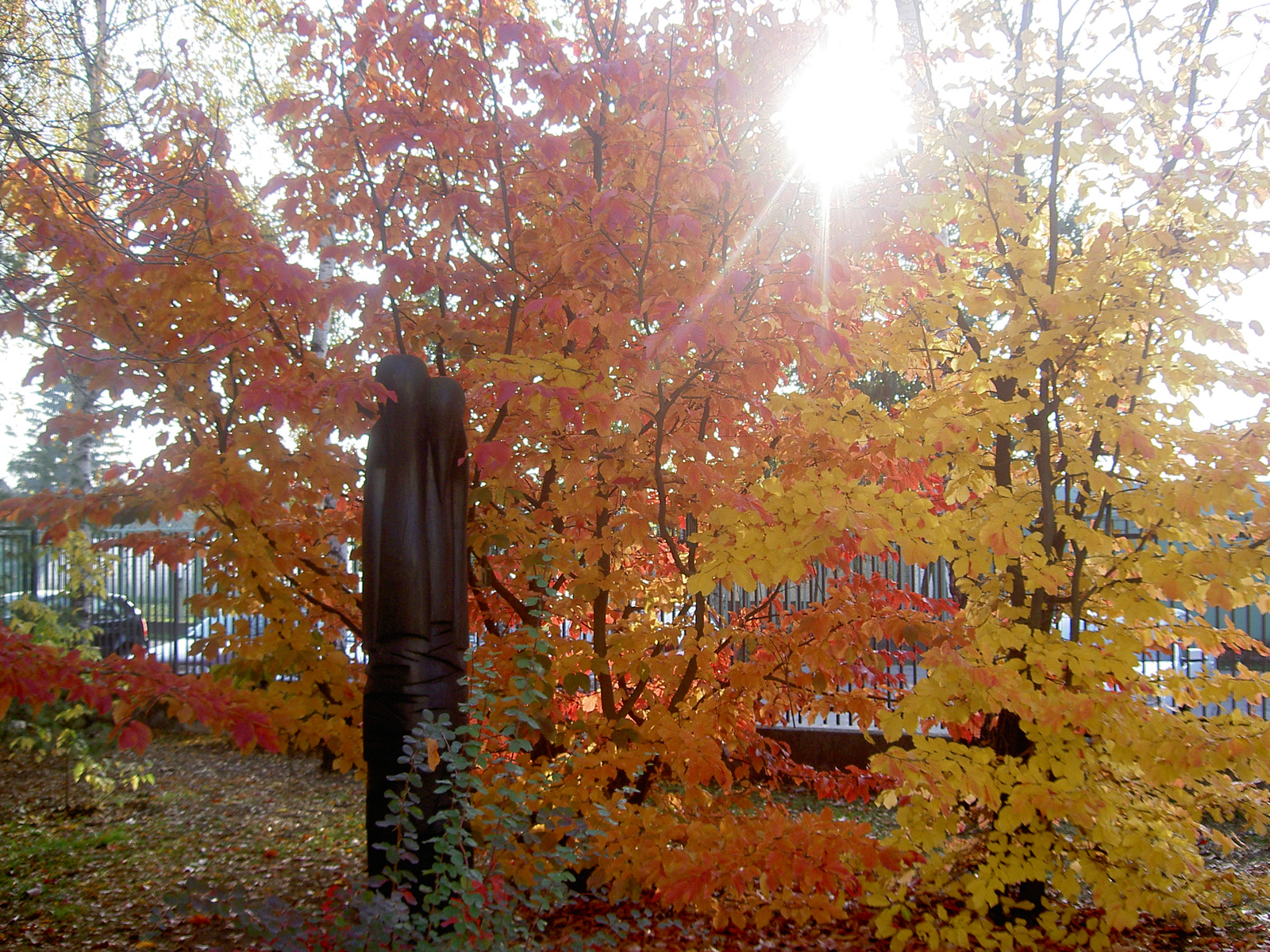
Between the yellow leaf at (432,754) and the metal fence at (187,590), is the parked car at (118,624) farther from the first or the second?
the yellow leaf at (432,754)

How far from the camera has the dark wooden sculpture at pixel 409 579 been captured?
9.82ft

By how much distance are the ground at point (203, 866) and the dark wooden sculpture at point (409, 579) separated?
50cm

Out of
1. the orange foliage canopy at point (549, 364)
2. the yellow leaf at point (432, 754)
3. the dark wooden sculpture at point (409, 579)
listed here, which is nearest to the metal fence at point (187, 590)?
the orange foliage canopy at point (549, 364)

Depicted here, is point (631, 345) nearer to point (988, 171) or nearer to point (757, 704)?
point (988, 171)

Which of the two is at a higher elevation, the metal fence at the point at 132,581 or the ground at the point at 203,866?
the metal fence at the point at 132,581

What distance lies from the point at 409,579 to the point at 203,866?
3.39 metres

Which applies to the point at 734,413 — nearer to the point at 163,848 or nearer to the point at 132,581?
the point at 163,848

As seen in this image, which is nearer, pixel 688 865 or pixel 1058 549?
pixel 688 865

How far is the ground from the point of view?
3.77m

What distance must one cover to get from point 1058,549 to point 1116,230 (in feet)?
4.50

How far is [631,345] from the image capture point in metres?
3.71

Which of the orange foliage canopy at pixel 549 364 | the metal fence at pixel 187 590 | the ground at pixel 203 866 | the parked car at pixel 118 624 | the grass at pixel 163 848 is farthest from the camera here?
the parked car at pixel 118 624

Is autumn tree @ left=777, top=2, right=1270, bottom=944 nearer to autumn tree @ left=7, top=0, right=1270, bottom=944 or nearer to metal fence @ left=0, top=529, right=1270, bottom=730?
autumn tree @ left=7, top=0, right=1270, bottom=944

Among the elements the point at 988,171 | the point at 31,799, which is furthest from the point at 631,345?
the point at 31,799
